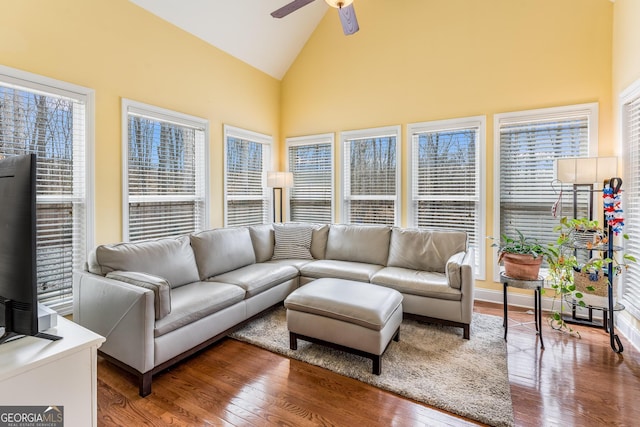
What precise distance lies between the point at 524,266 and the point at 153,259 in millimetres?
3291

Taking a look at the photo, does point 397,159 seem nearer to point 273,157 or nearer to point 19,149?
point 273,157

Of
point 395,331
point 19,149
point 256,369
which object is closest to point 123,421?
point 256,369

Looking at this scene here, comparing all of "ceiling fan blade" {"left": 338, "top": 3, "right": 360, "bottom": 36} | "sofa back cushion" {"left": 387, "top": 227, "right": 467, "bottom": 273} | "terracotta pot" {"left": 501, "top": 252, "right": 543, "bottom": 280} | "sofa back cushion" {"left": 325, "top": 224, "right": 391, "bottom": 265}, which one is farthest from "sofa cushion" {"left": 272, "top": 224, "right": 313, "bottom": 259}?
"ceiling fan blade" {"left": 338, "top": 3, "right": 360, "bottom": 36}

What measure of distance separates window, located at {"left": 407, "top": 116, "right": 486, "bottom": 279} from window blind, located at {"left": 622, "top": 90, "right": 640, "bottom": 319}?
125 centimetres

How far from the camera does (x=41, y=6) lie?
8.16ft

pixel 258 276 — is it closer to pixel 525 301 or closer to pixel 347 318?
pixel 347 318

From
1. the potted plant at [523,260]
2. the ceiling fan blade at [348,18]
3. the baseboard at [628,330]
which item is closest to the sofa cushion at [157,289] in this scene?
the ceiling fan blade at [348,18]

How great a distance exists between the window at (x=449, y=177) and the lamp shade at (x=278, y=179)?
174cm

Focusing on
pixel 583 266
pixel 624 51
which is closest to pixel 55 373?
pixel 583 266

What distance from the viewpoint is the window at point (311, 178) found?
4.87 metres

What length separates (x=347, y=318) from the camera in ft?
7.79

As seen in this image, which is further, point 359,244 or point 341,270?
point 359,244

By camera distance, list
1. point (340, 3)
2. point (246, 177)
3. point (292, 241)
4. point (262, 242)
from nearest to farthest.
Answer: point (340, 3), point (262, 242), point (292, 241), point (246, 177)

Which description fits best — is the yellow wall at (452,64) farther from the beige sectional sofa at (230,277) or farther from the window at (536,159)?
the beige sectional sofa at (230,277)
